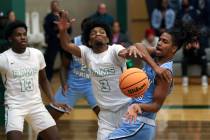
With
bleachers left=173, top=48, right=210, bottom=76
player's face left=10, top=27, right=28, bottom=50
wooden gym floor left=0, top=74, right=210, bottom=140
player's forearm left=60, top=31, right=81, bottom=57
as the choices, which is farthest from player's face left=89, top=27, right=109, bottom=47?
bleachers left=173, top=48, right=210, bottom=76

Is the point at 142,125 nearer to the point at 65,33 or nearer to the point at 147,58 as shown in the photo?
the point at 147,58

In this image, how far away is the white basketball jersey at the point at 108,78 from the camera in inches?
281

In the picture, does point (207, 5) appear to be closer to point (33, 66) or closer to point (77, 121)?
point (77, 121)

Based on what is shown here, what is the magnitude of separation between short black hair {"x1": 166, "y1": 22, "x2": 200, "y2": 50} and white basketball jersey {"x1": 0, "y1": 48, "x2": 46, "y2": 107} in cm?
205

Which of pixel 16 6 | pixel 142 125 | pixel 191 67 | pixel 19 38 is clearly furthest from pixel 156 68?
pixel 191 67

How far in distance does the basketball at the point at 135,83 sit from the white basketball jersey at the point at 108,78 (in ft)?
3.14

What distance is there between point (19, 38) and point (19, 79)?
1.59 feet

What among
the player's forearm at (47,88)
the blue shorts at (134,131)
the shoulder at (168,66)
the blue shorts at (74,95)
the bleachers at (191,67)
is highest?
the shoulder at (168,66)

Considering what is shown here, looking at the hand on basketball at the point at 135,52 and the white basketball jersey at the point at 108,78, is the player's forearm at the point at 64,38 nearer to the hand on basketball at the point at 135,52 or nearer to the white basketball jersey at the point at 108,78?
the white basketball jersey at the point at 108,78

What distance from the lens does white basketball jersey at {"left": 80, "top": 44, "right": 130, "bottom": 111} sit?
7.14 metres

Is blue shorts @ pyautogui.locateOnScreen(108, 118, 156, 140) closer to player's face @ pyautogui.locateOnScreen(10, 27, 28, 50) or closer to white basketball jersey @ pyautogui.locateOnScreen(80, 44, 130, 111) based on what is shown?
white basketball jersey @ pyautogui.locateOnScreen(80, 44, 130, 111)

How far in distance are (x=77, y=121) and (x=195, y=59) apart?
6309 millimetres

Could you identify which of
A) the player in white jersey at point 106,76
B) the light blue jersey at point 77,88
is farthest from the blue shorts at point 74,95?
the player in white jersey at point 106,76

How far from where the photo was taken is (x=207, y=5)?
18.6m
